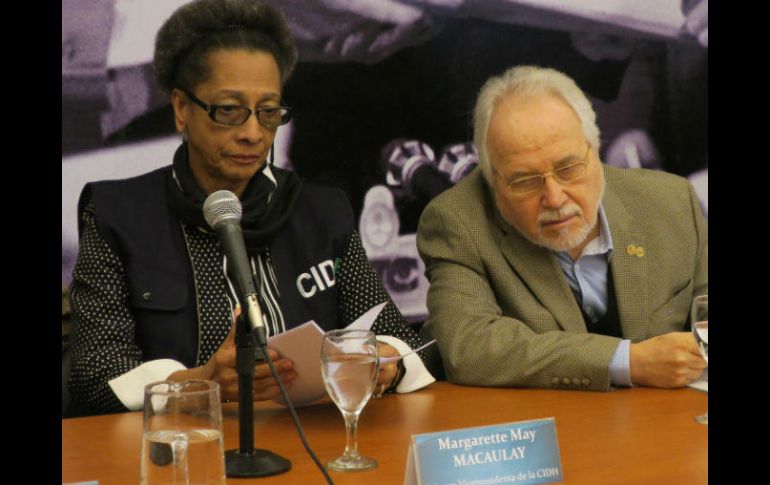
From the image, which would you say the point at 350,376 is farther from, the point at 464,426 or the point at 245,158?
the point at 245,158

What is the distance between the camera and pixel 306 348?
5.14 feet

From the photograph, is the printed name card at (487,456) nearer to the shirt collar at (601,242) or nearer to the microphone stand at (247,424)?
the microphone stand at (247,424)

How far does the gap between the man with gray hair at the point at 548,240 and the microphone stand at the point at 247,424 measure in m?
0.84

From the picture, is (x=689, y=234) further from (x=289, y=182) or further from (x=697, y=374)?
(x=289, y=182)

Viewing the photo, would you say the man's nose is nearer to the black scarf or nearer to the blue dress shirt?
the blue dress shirt

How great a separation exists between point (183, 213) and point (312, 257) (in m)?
0.33

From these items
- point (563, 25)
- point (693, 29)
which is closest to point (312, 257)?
point (563, 25)

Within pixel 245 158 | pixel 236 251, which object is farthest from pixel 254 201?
pixel 236 251

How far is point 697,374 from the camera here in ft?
6.50

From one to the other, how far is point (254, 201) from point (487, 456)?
1.25m

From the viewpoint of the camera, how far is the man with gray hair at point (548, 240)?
2.34 metres

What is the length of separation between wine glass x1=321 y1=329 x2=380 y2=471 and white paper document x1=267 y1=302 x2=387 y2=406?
3.0 inches

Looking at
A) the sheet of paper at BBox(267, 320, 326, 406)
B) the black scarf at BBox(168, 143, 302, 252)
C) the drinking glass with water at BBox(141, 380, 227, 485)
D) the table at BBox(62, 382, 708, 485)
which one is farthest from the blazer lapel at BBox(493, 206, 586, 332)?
the drinking glass with water at BBox(141, 380, 227, 485)
